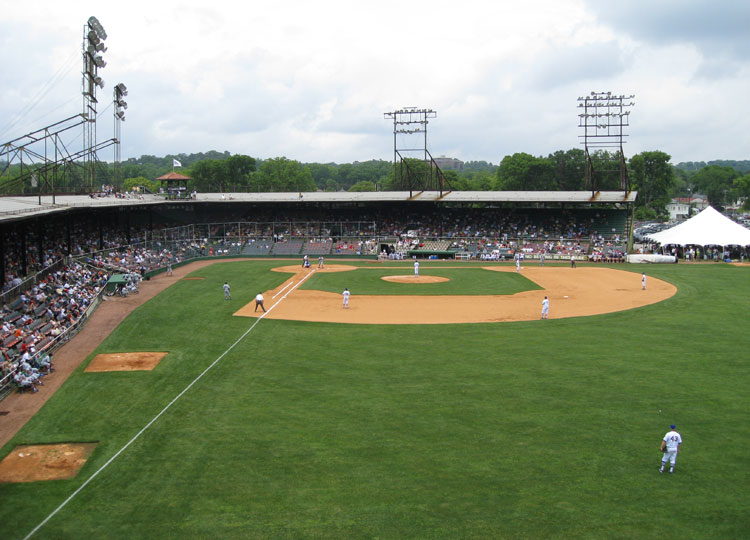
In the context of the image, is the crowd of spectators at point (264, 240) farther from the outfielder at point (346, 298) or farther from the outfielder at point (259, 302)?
the outfielder at point (346, 298)

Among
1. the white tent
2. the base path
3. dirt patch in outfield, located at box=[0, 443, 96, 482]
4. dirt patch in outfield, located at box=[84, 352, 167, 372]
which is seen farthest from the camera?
the white tent

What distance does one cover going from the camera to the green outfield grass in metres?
12.2

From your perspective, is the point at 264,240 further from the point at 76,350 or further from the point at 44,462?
the point at 44,462

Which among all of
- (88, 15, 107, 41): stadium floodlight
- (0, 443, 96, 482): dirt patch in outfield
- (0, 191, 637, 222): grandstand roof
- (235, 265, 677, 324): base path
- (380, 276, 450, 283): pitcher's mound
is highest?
(88, 15, 107, 41): stadium floodlight

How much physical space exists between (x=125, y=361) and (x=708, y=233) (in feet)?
181

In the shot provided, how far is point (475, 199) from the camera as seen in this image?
222 feet

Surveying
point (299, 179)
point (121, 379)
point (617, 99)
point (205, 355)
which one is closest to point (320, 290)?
point (205, 355)

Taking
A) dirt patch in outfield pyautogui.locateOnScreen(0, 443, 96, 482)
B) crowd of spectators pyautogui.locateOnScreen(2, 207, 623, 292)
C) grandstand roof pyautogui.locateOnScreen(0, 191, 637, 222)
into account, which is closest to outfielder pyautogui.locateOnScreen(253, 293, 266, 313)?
dirt patch in outfield pyautogui.locateOnScreen(0, 443, 96, 482)

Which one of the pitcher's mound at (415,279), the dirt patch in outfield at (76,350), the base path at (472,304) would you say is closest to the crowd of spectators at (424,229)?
the pitcher's mound at (415,279)

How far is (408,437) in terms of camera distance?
15977 mm

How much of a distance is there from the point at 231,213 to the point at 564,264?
1527 inches

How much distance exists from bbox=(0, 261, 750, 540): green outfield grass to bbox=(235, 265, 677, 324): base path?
377 centimetres

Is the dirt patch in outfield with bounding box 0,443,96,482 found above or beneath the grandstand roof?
Answer: beneath

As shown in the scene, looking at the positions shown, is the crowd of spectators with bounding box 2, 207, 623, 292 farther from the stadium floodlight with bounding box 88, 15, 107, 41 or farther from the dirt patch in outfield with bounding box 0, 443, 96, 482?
the dirt patch in outfield with bounding box 0, 443, 96, 482
